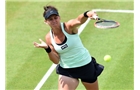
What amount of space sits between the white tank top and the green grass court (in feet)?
6.51

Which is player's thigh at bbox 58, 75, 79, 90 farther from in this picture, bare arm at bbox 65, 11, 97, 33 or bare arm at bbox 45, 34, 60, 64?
bare arm at bbox 65, 11, 97, 33

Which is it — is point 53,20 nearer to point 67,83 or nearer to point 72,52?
point 72,52

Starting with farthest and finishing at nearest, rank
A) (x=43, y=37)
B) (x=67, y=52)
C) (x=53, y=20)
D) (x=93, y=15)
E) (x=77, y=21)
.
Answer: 1. (x=43, y=37)
2. (x=67, y=52)
3. (x=53, y=20)
4. (x=77, y=21)
5. (x=93, y=15)

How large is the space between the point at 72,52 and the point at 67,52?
0.30 ft

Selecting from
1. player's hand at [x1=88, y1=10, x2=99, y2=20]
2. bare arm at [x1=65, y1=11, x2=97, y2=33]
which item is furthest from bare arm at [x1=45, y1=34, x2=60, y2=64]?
player's hand at [x1=88, y1=10, x2=99, y2=20]

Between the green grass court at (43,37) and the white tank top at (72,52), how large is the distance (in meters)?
1.98

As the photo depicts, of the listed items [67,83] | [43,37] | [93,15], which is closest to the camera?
[93,15]

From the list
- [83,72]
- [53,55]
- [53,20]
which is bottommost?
[83,72]

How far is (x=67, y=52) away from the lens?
31.7ft

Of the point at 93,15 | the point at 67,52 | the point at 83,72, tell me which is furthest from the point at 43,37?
the point at 93,15

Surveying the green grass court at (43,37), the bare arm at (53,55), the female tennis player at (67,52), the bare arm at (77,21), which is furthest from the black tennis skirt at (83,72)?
the green grass court at (43,37)

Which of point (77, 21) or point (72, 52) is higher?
point (77, 21)

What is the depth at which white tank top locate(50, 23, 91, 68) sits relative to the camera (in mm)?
9562

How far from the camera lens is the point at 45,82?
1196 cm
